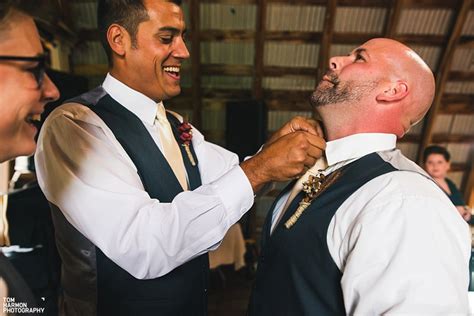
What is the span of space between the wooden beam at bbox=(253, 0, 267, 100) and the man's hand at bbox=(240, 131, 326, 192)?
3.27 metres

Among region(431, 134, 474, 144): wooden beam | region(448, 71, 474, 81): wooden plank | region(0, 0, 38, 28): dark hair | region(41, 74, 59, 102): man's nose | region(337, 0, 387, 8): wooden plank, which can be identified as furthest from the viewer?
region(431, 134, 474, 144): wooden beam

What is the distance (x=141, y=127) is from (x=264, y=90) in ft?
12.0

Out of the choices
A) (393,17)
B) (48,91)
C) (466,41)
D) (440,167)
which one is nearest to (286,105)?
(393,17)

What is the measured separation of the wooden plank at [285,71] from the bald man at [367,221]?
11.0ft

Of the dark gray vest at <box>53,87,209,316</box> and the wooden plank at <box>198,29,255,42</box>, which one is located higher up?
the wooden plank at <box>198,29,255,42</box>

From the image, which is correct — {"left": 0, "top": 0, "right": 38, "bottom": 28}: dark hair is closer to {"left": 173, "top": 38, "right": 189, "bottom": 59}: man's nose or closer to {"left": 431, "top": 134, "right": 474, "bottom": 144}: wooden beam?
{"left": 173, "top": 38, "right": 189, "bottom": 59}: man's nose

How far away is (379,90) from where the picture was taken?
1.12m

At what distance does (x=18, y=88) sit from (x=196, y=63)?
3.72m

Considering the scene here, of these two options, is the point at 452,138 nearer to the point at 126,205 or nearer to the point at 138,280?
the point at 138,280

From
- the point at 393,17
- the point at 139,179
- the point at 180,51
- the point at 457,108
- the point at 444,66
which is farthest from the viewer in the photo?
the point at 457,108

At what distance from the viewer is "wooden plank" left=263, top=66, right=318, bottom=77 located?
14.7 ft

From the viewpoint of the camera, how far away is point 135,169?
3.63 ft

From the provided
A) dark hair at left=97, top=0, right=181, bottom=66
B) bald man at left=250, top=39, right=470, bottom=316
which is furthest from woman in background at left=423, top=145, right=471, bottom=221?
dark hair at left=97, top=0, right=181, bottom=66

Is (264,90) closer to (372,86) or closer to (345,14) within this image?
(345,14)
